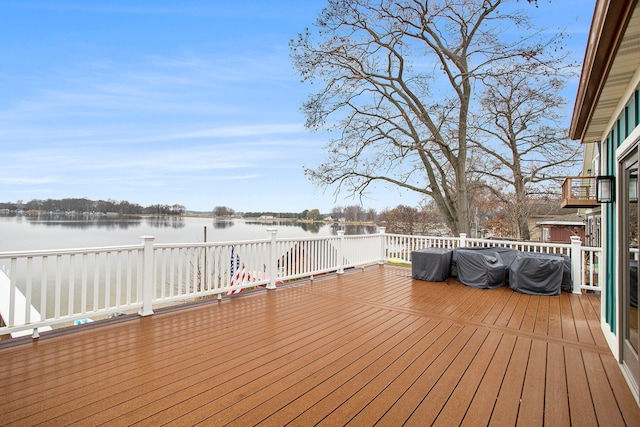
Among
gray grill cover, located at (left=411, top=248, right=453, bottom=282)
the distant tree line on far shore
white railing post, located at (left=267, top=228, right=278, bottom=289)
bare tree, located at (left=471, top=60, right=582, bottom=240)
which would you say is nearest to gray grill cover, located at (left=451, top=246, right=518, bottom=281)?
gray grill cover, located at (left=411, top=248, right=453, bottom=282)

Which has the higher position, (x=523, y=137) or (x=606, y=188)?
(x=523, y=137)

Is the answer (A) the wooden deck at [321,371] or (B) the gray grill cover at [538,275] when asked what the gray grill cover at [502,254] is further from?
(A) the wooden deck at [321,371]

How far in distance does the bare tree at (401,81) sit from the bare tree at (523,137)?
1.22 m

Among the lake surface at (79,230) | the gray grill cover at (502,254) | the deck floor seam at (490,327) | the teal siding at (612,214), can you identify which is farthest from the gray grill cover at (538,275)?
the lake surface at (79,230)

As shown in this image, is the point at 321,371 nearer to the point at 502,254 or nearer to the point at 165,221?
the point at 502,254

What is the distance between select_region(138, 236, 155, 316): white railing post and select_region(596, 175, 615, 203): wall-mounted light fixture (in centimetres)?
470

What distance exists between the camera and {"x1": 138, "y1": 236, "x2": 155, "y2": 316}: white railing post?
12.0 feet

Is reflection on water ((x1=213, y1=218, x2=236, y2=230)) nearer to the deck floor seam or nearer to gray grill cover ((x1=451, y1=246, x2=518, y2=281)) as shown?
gray grill cover ((x1=451, y1=246, x2=518, y2=281))

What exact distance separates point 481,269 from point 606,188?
9.94 ft

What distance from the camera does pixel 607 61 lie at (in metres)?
1.93

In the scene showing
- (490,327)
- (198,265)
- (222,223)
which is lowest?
(490,327)

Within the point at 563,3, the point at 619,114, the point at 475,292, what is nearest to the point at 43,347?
the point at 619,114

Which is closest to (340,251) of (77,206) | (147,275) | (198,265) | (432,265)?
(432,265)

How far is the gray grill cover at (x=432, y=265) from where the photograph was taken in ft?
20.0
